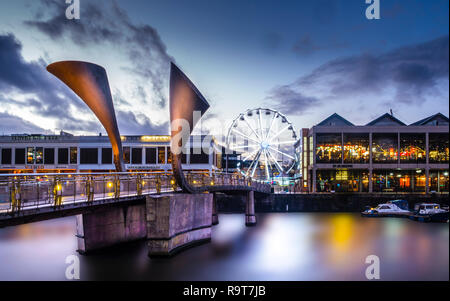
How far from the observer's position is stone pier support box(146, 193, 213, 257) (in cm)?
2030

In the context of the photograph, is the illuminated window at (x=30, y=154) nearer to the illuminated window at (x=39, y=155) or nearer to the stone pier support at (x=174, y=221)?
the illuminated window at (x=39, y=155)

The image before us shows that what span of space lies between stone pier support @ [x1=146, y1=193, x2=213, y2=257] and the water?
2.59 feet

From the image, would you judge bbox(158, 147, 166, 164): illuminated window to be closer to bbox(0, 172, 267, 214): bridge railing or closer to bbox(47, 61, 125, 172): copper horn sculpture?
bbox(0, 172, 267, 214): bridge railing

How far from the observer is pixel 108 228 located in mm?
23156

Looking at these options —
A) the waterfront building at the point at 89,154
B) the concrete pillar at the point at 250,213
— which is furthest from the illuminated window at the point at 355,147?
the concrete pillar at the point at 250,213

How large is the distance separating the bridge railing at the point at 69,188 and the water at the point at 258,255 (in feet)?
14.7

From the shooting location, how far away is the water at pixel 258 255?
19297 mm

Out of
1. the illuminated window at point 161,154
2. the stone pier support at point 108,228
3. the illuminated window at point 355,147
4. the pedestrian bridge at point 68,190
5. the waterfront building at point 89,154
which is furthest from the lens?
the illuminated window at point 161,154

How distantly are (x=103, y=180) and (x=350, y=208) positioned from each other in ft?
135

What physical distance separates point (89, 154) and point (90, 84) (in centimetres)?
4219

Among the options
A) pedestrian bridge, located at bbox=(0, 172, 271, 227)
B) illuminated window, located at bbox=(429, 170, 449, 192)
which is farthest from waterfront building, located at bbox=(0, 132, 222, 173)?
illuminated window, located at bbox=(429, 170, 449, 192)

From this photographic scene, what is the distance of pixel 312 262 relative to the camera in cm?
2270

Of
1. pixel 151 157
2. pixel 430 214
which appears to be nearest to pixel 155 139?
pixel 151 157
